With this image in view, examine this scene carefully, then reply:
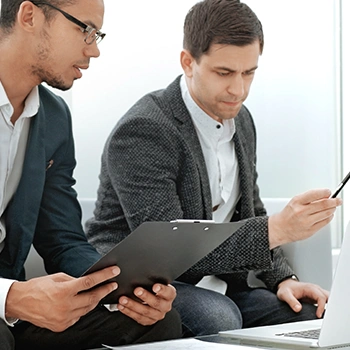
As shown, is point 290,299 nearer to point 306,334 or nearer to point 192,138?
point 192,138

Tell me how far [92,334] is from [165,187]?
1.71 feet

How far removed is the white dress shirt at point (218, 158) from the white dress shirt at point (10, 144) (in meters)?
0.54

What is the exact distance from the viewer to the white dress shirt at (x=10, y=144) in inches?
67.8

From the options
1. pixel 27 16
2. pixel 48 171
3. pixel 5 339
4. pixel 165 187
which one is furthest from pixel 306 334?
pixel 27 16

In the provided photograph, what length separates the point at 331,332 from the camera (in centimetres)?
131

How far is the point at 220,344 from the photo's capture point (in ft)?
4.56

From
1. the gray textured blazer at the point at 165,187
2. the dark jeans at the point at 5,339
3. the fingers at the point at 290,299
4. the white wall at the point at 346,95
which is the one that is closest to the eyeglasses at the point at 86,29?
the gray textured blazer at the point at 165,187

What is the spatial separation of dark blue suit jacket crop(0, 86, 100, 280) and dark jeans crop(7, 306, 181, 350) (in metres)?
0.20

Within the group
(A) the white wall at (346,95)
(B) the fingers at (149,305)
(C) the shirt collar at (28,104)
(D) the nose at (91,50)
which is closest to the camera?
(B) the fingers at (149,305)

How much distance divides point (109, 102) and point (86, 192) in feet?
1.10

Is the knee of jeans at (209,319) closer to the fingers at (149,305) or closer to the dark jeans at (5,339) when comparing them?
the fingers at (149,305)

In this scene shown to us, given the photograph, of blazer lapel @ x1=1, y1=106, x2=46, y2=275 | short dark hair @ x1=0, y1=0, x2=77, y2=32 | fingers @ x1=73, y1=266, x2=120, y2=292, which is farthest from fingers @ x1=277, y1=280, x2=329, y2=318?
short dark hair @ x1=0, y1=0, x2=77, y2=32

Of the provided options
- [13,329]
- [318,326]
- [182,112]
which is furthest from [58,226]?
[318,326]

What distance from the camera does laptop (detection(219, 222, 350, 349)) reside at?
125 cm
